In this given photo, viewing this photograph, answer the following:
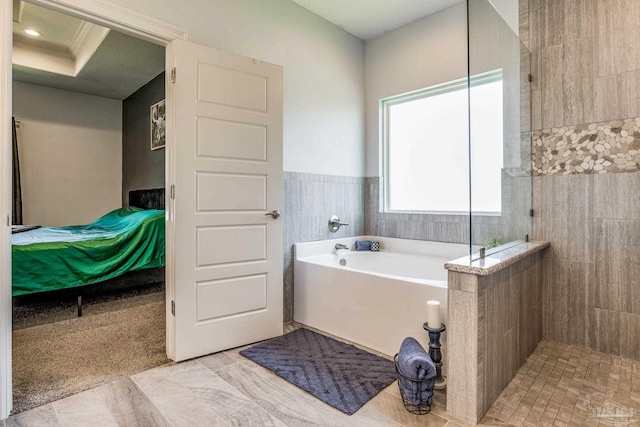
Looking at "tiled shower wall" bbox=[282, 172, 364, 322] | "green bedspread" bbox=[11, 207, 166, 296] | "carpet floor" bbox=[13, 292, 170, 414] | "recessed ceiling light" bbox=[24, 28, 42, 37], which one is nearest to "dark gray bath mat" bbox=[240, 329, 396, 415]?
"tiled shower wall" bbox=[282, 172, 364, 322]

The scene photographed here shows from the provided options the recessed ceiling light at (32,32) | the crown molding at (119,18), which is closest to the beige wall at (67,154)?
the recessed ceiling light at (32,32)

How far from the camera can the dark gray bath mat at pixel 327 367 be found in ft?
5.59

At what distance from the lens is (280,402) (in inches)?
64.7

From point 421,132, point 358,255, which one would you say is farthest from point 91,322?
point 421,132

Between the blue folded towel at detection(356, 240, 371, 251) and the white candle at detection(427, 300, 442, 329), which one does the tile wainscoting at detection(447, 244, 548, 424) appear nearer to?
the white candle at detection(427, 300, 442, 329)

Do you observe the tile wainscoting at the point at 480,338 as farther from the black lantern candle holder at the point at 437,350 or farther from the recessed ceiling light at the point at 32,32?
the recessed ceiling light at the point at 32,32

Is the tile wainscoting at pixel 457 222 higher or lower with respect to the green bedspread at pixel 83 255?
higher

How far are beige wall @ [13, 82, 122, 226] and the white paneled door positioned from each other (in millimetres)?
4255

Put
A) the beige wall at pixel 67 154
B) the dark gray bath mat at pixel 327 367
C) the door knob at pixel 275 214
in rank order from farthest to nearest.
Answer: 1. the beige wall at pixel 67 154
2. the door knob at pixel 275 214
3. the dark gray bath mat at pixel 327 367

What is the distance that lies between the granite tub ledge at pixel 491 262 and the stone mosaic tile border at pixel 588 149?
2.39 ft

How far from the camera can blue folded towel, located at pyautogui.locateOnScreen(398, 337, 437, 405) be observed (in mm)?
1527

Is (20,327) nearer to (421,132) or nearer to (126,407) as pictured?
(126,407)

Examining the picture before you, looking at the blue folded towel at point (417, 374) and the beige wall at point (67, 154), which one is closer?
the blue folded towel at point (417, 374)

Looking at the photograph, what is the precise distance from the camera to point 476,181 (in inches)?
69.4
